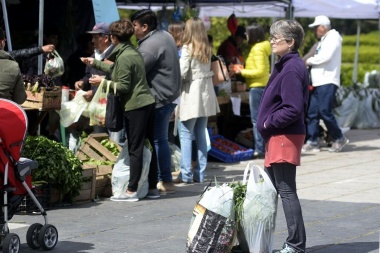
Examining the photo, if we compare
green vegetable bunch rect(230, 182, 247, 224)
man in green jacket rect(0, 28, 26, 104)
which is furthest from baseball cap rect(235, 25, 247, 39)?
green vegetable bunch rect(230, 182, 247, 224)

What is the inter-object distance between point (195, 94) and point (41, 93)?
2.02 m

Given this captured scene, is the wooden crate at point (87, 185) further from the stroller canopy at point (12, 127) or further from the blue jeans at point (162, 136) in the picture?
the stroller canopy at point (12, 127)

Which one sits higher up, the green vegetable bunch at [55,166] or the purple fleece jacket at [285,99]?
the purple fleece jacket at [285,99]

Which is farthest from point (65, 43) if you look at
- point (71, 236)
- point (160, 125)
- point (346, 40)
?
point (346, 40)

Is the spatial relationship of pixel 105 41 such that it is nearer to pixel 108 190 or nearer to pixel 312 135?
pixel 108 190

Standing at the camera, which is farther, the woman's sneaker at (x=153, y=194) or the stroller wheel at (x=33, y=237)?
the woman's sneaker at (x=153, y=194)

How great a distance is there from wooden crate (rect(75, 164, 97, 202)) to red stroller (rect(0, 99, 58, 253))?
2176 mm

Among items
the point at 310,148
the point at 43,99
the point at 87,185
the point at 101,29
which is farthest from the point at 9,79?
the point at 310,148

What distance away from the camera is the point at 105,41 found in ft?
34.6

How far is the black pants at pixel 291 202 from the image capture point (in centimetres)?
672

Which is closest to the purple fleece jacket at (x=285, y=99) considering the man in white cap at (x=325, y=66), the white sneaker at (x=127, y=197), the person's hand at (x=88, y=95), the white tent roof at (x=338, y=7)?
the white sneaker at (x=127, y=197)

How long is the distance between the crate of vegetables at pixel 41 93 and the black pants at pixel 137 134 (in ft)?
2.93

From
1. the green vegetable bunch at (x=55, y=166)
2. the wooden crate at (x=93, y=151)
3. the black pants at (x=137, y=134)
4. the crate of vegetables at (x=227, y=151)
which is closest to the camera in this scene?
the green vegetable bunch at (x=55, y=166)

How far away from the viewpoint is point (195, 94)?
10.8m
